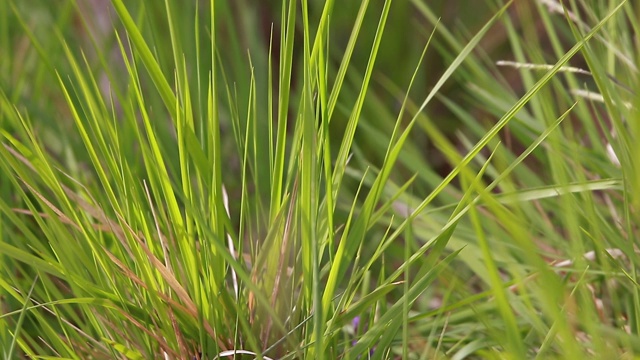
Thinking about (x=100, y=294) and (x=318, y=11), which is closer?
(x=100, y=294)

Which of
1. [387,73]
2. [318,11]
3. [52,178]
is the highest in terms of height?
[52,178]

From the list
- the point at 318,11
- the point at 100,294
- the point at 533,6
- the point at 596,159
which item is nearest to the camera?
the point at 100,294

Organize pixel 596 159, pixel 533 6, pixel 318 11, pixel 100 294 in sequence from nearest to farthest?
1. pixel 100 294
2. pixel 596 159
3. pixel 318 11
4. pixel 533 6

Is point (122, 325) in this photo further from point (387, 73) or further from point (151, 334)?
point (387, 73)

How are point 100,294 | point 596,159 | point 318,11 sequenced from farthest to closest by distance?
point 318,11 → point 596,159 → point 100,294

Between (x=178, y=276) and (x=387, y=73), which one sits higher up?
(x=178, y=276)

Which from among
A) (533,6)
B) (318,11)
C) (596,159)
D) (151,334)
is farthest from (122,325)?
(533,6)

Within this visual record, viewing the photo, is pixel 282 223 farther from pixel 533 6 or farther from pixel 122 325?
pixel 533 6

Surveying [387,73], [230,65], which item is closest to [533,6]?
[387,73]

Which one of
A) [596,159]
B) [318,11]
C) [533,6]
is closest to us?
[596,159]
